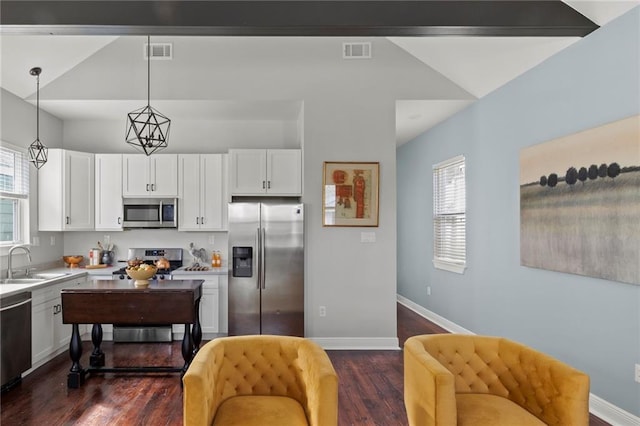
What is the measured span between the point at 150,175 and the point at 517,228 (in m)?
4.27

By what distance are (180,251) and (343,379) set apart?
287cm

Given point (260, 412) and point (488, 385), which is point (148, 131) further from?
point (488, 385)

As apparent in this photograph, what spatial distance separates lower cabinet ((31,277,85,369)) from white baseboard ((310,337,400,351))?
8.81ft

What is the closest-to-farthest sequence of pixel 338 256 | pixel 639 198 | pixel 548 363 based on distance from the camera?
pixel 548 363
pixel 639 198
pixel 338 256

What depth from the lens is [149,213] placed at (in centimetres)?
498

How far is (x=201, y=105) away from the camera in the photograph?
4684 millimetres

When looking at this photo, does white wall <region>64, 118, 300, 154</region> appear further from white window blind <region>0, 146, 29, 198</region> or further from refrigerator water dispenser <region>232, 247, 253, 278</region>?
refrigerator water dispenser <region>232, 247, 253, 278</region>

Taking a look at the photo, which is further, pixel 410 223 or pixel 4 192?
pixel 410 223

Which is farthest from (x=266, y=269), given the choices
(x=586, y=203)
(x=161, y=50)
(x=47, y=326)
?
(x=586, y=203)

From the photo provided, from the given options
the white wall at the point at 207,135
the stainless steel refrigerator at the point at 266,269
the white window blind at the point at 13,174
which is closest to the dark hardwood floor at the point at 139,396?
the stainless steel refrigerator at the point at 266,269

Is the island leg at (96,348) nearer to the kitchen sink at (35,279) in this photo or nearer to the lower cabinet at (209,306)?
the kitchen sink at (35,279)

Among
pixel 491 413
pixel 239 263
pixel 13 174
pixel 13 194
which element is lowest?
pixel 491 413

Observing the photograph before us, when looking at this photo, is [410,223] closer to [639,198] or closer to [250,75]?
Result: [250,75]

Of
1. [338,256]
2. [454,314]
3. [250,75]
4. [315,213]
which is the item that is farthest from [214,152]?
[454,314]
